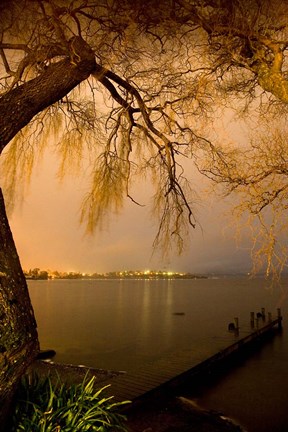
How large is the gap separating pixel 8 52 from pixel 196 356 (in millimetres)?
10095

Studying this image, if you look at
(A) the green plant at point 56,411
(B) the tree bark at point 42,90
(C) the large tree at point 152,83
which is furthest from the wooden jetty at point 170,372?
(B) the tree bark at point 42,90

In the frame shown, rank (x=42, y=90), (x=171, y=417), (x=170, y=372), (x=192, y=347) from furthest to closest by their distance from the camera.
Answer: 1. (x=192, y=347)
2. (x=170, y=372)
3. (x=171, y=417)
4. (x=42, y=90)

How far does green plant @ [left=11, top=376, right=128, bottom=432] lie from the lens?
3.07 meters

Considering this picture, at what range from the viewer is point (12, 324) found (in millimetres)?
2117

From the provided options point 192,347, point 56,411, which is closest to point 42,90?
point 56,411

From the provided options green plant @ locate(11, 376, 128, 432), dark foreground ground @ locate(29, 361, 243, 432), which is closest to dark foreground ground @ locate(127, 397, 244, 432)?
dark foreground ground @ locate(29, 361, 243, 432)

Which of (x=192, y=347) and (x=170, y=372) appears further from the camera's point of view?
(x=192, y=347)

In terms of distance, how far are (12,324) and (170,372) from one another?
25.2 ft

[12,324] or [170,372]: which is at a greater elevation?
[12,324]

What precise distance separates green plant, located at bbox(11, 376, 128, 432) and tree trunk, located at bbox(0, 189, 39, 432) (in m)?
0.93

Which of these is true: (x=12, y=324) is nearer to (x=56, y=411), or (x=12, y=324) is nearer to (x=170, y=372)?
(x=56, y=411)

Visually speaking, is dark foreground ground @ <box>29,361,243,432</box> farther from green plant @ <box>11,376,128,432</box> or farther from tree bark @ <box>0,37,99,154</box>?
tree bark @ <box>0,37,99,154</box>

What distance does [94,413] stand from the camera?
3.54 m

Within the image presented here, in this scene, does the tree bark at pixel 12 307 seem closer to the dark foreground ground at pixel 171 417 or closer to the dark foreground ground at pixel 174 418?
the dark foreground ground at pixel 171 417
